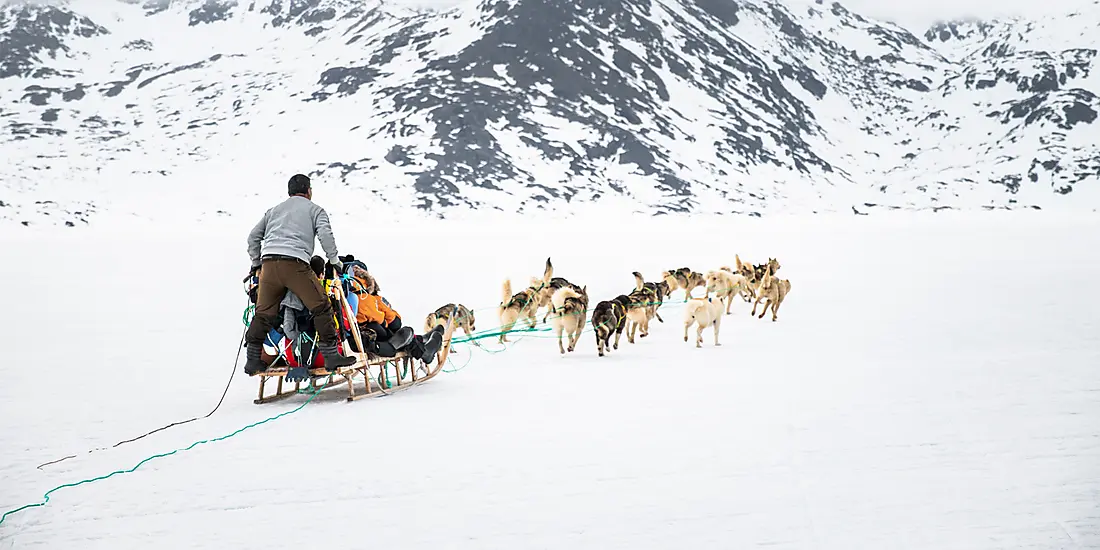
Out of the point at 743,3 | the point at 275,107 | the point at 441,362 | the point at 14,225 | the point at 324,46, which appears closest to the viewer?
the point at 441,362

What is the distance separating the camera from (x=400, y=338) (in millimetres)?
7582

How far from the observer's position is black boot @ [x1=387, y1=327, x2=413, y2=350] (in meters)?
7.55

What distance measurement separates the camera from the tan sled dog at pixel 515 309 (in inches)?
434

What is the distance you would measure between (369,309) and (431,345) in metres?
0.84

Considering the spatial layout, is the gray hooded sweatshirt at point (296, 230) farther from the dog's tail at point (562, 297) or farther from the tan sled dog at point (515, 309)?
the tan sled dog at point (515, 309)

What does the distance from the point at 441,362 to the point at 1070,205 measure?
384 ft

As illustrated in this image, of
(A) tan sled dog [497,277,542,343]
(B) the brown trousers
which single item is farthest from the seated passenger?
(A) tan sled dog [497,277,542,343]

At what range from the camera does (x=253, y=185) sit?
283ft

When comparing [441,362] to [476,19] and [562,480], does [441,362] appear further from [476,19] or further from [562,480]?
[476,19]

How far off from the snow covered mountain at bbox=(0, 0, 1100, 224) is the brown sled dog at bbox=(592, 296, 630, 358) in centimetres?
7066

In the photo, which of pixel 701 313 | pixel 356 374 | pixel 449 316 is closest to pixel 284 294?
pixel 356 374

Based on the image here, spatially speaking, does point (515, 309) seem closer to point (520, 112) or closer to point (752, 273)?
point (752, 273)

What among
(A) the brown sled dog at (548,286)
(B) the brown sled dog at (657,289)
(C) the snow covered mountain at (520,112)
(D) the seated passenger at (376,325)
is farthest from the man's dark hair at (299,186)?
(C) the snow covered mountain at (520,112)

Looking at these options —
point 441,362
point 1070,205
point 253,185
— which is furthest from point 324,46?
point 441,362
